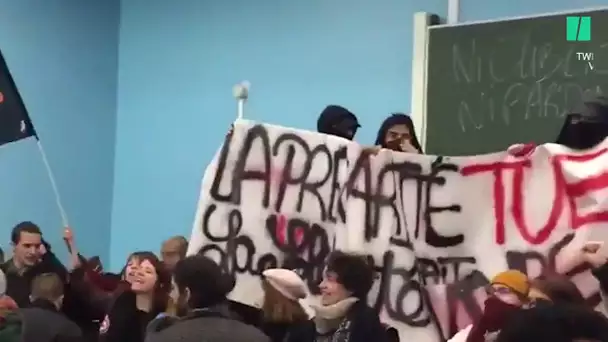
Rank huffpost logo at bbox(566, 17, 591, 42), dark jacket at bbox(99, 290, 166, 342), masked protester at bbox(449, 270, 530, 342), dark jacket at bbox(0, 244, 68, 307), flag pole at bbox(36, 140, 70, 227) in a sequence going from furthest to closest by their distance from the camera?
flag pole at bbox(36, 140, 70, 227)
dark jacket at bbox(0, 244, 68, 307)
huffpost logo at bbox(566, 17, 591, 42)
dark jacket at bbox(99, 290, 166, 342)
masked protester at bbox(449, 270, 530, 342)

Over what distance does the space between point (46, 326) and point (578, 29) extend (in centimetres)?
220

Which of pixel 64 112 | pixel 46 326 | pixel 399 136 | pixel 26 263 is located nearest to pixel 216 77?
pixel 64 112

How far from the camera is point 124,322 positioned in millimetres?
2936

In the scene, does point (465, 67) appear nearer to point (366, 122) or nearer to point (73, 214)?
point (366, 122)

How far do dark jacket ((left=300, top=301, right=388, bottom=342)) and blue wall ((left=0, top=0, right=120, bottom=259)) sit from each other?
300 cm

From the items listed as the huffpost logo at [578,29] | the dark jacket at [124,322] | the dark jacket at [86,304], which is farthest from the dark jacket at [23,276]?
the huffpost logo at [578,29]

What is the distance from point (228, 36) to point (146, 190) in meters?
1.02

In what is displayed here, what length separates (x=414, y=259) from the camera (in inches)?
121

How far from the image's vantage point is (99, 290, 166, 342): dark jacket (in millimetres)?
2928

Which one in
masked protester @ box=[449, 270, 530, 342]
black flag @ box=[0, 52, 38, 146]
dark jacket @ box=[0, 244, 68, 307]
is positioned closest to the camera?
masked protester @ box=[449, 270, 530, 342]

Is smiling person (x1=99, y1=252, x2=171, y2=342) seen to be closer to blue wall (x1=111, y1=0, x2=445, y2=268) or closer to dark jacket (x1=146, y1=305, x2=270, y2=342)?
dark jacket (x1=146, y1=305, x2=270, y2=342)

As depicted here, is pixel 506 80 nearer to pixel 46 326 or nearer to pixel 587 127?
pixel 587 127

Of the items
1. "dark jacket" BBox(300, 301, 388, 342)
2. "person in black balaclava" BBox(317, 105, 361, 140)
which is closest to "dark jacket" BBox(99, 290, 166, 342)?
"dark jacket" BBox(300, 301, 388, 342)

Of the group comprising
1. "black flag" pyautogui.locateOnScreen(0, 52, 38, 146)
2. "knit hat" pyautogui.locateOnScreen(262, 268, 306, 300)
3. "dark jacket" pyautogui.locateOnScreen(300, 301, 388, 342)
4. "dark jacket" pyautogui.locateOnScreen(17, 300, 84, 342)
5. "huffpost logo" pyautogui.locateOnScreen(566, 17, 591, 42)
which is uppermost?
"huffpost logo" pyautogui.locateOnScreen(566, 17, 591, 42)
